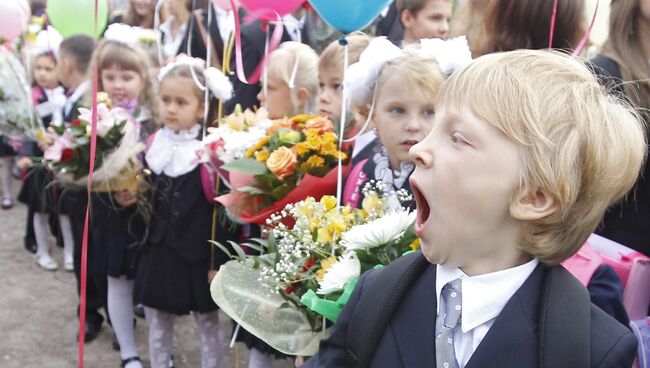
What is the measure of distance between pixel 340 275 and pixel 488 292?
1.86ft

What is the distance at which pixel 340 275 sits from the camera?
1.90 meters

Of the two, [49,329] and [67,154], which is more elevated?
[67,154]

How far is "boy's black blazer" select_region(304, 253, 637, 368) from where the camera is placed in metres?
1.31

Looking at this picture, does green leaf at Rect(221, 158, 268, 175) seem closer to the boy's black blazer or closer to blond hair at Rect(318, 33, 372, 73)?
blond hair at Rect(318, 33, 372, 73)

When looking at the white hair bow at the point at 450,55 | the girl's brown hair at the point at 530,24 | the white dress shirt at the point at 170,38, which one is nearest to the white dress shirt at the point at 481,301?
the white hair bow at the point at 450,55

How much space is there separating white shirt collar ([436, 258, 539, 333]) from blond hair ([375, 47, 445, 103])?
1258 millimetres

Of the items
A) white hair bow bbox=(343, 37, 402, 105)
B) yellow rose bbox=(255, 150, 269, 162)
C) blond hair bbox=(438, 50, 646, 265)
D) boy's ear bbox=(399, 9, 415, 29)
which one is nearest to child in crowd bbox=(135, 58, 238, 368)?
yellow rose bbox=(255, 150, 269, 162)

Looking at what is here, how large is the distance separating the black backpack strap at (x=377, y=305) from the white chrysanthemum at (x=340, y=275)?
0.34 m

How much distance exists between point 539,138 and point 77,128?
9.41 ft

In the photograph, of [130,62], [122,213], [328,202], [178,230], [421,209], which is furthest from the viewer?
[130,62]

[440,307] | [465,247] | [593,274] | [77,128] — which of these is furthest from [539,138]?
[77,128]

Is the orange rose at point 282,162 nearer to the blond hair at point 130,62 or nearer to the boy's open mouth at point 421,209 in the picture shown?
the boy's open mouth at point 421,209

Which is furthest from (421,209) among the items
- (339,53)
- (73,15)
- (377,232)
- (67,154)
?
(73,15)

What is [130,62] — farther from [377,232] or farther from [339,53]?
[377,232]
